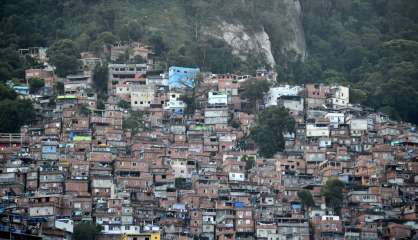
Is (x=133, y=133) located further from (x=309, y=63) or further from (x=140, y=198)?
(x=309, y=63)

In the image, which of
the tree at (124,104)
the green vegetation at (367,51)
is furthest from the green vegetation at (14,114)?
the green vegetation at (367,51)

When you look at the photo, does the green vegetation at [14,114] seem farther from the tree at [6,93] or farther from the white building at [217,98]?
the white building at [217,98]

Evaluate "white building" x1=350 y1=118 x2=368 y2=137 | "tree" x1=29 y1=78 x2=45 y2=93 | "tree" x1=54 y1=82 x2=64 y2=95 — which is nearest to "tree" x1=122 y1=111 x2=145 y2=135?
"tree" x1=54 y1=82 x2=64 y2=95

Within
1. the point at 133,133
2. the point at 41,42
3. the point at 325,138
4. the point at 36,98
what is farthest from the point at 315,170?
the point at 41,42

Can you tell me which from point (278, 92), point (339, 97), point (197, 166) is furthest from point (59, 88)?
point (339, 97)

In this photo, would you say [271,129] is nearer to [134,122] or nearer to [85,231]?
[134,122]
